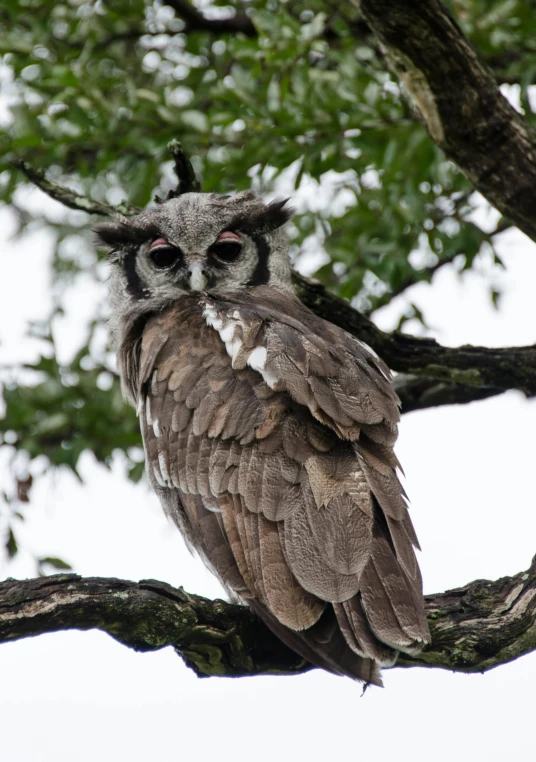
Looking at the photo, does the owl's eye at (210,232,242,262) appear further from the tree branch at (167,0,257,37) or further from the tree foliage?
the tree branch at (167,0,257,37)

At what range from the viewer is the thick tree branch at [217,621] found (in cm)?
277

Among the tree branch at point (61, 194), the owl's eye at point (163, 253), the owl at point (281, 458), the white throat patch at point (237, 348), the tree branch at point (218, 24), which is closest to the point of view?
the owl at point (281, 458)

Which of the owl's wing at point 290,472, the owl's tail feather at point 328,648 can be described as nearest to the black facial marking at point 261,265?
the owl's wing at point 290,472

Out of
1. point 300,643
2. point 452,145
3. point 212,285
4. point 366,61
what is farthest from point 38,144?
point 300,643

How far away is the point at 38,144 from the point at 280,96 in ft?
4.36

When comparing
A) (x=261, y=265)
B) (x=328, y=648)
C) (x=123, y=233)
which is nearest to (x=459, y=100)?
(x=261, y=265)

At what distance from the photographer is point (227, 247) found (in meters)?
4.94

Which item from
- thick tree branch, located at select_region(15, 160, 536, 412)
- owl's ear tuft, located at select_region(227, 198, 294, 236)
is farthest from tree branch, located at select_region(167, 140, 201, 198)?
owl's ear tuft, located at select_region(227, 198, 294, 236)

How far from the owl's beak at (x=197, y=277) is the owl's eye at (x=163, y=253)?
0.59 feet

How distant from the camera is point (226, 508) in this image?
3.52 meters

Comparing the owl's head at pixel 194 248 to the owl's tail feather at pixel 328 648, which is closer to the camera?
the owl's tail feather at pixel 328 648

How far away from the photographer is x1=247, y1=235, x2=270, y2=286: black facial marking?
16.5ft

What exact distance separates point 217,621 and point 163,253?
7.51 ft

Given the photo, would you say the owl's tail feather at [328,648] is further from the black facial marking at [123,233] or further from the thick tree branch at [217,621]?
the black facial marking at [123,233]
